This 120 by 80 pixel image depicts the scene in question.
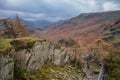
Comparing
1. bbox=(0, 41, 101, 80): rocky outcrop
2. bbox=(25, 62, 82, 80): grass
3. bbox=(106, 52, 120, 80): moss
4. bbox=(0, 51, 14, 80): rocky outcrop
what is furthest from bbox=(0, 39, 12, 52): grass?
bbox=(106, 52, 120, 80): moss

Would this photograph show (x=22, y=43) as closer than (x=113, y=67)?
Yes

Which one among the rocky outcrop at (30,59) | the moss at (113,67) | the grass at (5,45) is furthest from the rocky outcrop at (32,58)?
Answer: the moss at (113,67)

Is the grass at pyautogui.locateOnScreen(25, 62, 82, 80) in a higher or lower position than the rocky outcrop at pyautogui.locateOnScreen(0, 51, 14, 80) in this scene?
lower

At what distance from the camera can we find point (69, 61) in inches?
2709

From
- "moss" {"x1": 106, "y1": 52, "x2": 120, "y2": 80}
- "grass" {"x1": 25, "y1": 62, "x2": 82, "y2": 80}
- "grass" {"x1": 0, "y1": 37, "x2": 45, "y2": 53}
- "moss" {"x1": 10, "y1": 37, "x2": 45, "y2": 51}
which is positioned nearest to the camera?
Answer: "grass" {"x1": 0, "y1": 37, "x2": 45, "y2": 53}

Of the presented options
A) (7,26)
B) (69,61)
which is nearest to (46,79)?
(69,61)

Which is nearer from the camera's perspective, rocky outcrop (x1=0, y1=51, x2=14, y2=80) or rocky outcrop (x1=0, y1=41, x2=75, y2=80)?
rocky outcrop (x1=0, y1=51, x2=14, y2=80)

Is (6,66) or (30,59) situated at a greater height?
(30,59)

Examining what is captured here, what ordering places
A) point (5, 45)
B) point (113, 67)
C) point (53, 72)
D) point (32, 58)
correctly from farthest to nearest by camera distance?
point (113, 67) → point (53, 72) → point (32, 58) → point (5, 45)

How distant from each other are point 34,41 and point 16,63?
6593mm

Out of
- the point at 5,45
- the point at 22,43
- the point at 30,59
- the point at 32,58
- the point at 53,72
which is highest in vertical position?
the point at 22,43

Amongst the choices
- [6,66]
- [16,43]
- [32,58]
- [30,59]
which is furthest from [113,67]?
[6,66]

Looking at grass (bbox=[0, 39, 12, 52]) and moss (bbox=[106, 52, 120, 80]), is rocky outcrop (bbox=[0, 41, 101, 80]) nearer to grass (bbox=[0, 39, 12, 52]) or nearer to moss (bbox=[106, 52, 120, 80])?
grass (bbox=[0, 39, 12, 52])

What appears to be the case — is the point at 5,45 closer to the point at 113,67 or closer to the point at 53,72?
the point at 53,72
